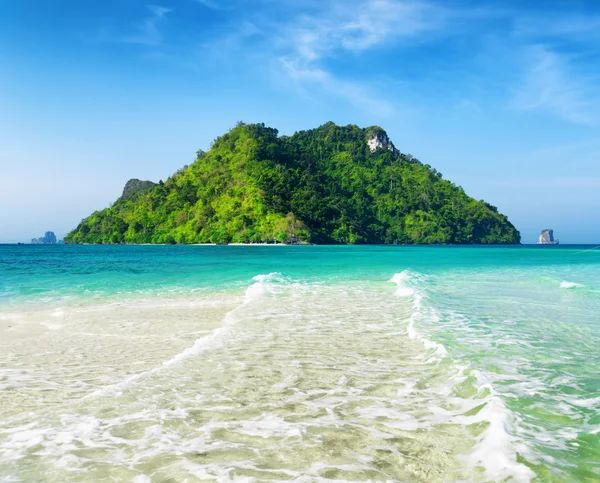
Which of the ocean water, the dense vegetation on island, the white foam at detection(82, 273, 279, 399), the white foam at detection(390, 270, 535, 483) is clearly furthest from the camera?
the dense vegetation on island

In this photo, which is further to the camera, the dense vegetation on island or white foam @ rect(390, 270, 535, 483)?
the dense vegetation on island

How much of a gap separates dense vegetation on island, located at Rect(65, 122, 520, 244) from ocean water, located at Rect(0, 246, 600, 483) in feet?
360

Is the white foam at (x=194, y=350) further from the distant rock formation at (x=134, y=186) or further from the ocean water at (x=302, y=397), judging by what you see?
the distant rock formation at (x=134, y=186)

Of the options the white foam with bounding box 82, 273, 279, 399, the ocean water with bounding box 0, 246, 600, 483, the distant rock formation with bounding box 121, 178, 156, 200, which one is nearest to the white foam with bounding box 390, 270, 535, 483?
the ocean water with bounding box 0, 246, 600, 483

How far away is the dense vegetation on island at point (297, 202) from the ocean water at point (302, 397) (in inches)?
4323

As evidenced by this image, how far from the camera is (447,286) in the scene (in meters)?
22.0

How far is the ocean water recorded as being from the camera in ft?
13.4

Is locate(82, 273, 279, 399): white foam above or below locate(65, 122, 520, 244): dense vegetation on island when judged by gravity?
below

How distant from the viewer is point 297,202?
132 m

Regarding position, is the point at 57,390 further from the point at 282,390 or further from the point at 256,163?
the point at 256,163

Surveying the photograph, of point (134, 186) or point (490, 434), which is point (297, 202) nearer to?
point (134, 186)

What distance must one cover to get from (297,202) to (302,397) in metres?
127

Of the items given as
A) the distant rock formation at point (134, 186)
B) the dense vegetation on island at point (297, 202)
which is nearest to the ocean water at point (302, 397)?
the dense vegetation on island at point (297, 202)

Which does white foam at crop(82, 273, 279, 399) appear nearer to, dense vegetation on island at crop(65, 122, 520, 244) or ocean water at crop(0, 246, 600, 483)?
ocean water at crop(0, 246, 600, 483)
